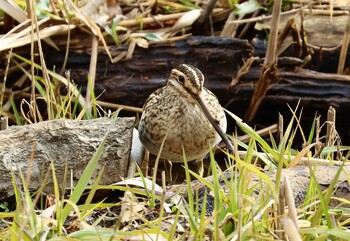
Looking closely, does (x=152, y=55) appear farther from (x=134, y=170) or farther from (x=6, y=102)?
(x=134, y=170)

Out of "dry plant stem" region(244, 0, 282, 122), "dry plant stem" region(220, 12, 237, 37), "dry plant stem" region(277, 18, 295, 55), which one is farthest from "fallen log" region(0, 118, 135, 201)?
"dry plant stem" region(220, 12, 237, 37)

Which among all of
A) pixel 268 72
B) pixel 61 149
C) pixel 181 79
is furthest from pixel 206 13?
pixel 61 149

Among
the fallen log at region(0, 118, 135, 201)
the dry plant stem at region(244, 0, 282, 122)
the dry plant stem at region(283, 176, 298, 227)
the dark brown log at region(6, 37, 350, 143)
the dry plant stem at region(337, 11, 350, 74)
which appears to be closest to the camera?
the dry plant stem at region(283, 176, 298, 227)

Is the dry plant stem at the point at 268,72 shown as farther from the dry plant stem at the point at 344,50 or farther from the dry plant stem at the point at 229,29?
the dry plant stem at the point at 229,29

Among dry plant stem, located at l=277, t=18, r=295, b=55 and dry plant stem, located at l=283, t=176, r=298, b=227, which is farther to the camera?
dry plant stem, located at l=277, t=18, r=295, b=55

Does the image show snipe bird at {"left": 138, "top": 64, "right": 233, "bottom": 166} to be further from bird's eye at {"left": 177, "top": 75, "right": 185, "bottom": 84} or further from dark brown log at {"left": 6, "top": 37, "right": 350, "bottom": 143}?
dark brown log at {"left": 6, "top": 37, "right": 350, "bottom": 143}

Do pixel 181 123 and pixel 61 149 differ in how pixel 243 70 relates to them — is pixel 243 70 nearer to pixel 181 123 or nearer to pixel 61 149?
pixel 181 123

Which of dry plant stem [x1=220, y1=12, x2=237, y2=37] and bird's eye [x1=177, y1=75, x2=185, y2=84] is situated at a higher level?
bird's eye [x1=177, y1=75, x2=185, y2=84]
